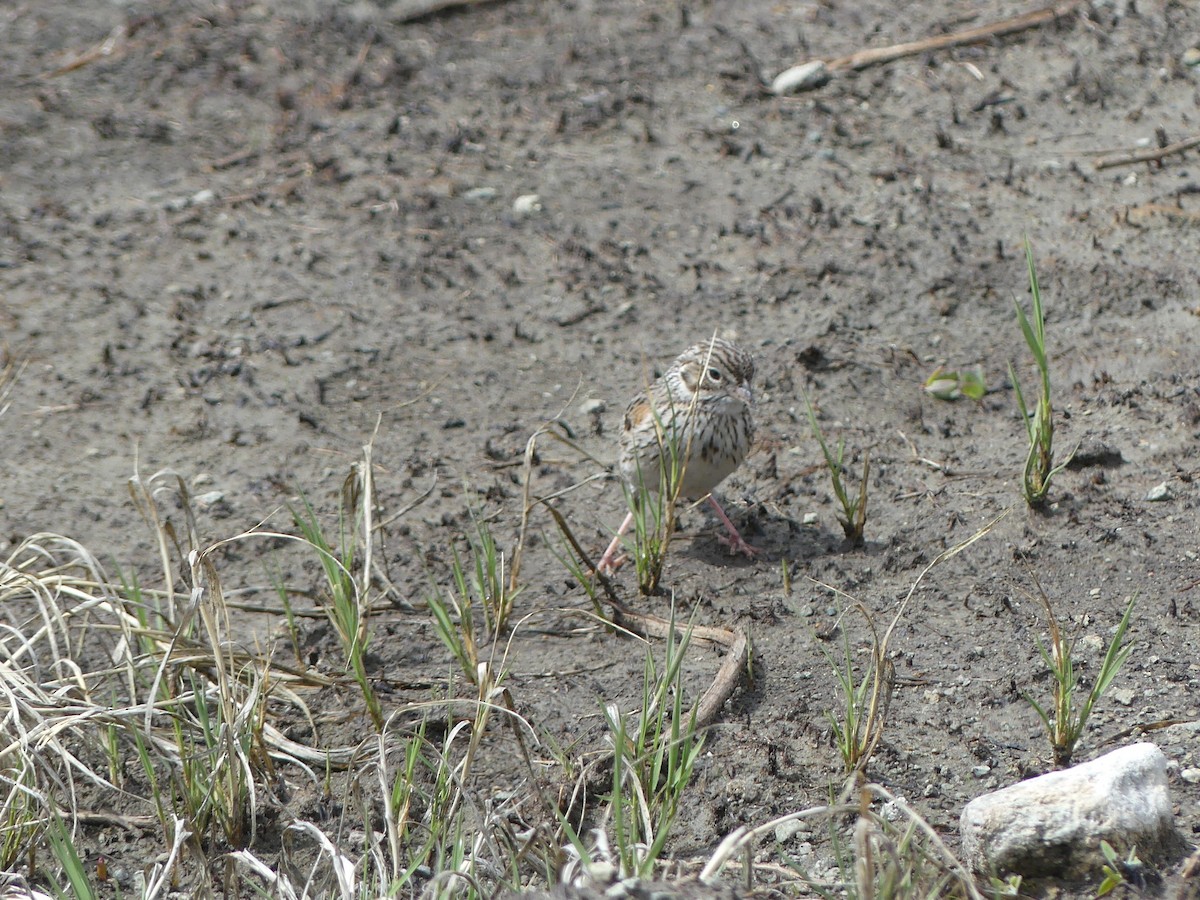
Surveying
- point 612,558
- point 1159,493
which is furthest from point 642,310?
point 1159,493

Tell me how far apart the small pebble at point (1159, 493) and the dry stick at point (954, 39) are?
448 centimetres

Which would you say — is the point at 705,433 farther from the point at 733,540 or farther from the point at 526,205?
the point at 526,205

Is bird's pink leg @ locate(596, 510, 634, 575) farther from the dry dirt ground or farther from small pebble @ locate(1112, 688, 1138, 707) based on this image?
small pebble @ locate(1112, 688, 1138, 707)

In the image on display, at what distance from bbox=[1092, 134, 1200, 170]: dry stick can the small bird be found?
9.95 feet

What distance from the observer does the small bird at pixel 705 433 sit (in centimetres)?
535

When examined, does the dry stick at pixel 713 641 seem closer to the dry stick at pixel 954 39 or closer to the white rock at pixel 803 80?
the white rock at pixel 803 80

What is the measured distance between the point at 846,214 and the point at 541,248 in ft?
5.60

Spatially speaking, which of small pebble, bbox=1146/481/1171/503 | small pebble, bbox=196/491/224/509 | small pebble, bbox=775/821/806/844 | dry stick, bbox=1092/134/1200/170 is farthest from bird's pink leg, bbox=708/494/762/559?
dry stick, bbox=1092/134/1200/170

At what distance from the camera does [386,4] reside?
1020 centimetres

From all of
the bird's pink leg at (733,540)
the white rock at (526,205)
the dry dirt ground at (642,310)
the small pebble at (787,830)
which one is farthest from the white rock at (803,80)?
the small pebble at (787,830)

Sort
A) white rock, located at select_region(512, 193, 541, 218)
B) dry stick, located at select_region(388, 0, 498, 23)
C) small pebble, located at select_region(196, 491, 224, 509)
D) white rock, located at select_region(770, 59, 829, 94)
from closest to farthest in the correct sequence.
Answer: small pebble, located at select_region(196, 491, 224, 509) < white rock, located at select_region(512, 193, 541, 218) < white rock, located at select_region(770, 59, 829, 94) < dry stick, located at select_region(388, 0, 498, 23)

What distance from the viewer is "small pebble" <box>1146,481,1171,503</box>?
16.6 ft

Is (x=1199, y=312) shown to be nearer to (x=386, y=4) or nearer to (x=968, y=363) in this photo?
(x=968, y=363)

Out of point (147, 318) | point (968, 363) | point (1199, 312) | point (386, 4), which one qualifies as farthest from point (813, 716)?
point (386, 4)
